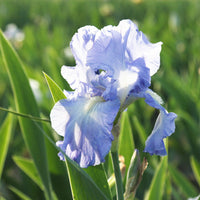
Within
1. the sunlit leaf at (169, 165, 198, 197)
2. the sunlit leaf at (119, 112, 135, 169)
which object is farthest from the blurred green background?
the sunlit leaf at (119, 112, 135, 169)

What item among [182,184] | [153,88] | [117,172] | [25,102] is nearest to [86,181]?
[117,172]

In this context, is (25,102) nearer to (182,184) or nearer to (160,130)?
(160,130)

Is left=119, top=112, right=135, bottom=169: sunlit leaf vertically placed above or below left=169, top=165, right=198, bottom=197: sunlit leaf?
above

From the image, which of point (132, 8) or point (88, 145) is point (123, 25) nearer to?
point (88, 145)

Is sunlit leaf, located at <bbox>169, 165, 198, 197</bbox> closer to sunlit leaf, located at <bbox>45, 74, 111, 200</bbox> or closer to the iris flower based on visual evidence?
sunlit leaf, located at <bbox>45, 74, 111, 200</bbox>

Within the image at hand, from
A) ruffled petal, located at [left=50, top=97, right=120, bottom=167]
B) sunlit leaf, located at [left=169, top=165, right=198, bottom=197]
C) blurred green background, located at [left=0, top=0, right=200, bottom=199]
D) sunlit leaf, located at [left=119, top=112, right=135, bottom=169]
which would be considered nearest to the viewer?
ruffled petal, located at [left=50, top=97, right=120, bottom=167]

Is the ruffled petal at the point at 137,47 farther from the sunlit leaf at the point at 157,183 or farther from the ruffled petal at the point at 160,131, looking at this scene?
the sunlit leaf at the point at 157,183

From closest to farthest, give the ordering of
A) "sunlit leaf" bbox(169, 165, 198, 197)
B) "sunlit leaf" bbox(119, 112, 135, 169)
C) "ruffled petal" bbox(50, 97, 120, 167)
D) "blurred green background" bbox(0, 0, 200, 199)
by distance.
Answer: "ruffled petal" bbox(50, 97, 120, 167) → "sunlit leaf" bbox(119, 112, 135, 169) → "sunlit leaf" bbox(169, 165, 198, 197) → "blurred green background" bbox(0, 0, 200, 199)

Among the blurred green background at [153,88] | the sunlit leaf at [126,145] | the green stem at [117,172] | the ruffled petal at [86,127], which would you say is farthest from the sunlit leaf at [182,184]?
the ruffled petal at [86,127]

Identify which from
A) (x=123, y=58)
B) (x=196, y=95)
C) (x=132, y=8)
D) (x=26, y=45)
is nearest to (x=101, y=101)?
(x=123, y=58)
